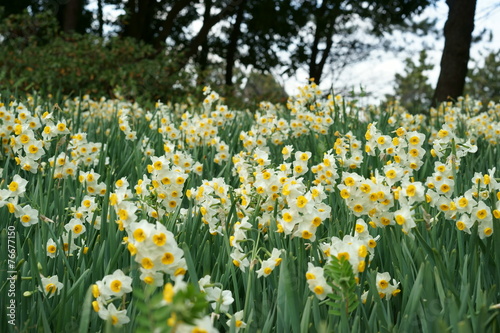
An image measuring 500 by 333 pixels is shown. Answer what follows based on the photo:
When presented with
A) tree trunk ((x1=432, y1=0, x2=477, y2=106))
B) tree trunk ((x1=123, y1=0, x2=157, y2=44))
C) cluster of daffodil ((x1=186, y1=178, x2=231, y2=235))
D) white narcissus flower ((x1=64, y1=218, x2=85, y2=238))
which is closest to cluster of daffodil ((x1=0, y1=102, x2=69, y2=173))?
white narcissus flower ((x1=64, y1=218, x2=85, y2=238))

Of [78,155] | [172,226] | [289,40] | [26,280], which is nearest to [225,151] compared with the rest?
[78,155]

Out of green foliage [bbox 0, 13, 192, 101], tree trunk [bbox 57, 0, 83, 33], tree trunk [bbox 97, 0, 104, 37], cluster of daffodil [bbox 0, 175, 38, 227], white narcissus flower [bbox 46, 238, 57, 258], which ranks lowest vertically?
white narcissus flower [bbox 46, 238, 57, 258]

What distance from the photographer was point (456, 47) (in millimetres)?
7699

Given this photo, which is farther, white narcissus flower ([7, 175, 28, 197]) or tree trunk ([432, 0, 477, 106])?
tree trunk ([432, 0, 477, 106])

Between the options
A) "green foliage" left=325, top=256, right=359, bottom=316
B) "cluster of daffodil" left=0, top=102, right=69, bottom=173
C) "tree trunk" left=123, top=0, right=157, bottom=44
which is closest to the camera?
"green foliage" left=325, top=256, right=359, bottom=316

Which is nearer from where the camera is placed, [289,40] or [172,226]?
[172,226]

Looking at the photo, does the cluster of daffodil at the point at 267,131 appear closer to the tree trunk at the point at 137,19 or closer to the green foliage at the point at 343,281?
the green foliage at the point at 343,281

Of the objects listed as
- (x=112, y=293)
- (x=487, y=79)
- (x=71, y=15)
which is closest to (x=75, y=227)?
(x=112, y=293)

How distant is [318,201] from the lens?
1491mm

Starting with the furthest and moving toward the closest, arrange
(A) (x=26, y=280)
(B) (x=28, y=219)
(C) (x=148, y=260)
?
1. (B) (x=28, y=219)
2. (A) (x=26, y=280)
3. (C) (x=148, y=260)

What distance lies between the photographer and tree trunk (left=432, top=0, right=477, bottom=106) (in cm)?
760

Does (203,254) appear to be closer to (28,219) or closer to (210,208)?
(210,208)

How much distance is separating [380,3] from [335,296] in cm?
1420

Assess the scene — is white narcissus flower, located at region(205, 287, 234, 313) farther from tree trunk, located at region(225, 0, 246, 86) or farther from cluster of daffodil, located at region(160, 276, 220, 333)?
tree trunk, located at region(225, 0, 246, 86)
